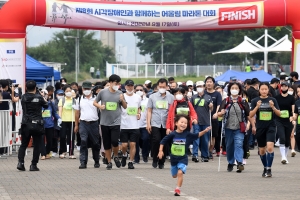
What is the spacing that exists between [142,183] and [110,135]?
10.6ft

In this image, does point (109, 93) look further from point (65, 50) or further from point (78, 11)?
point (65, 50)

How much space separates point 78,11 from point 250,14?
5.12m

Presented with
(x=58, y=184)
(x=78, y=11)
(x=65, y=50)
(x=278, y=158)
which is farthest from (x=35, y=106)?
(x=65, y=50)

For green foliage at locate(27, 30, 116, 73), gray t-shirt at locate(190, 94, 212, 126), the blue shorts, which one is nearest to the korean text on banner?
gray t-shirt at locate(190, 94, 212, 126)

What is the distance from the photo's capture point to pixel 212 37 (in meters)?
107

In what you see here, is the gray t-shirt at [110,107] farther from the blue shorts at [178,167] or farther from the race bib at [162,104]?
the blue shorts at [178,167]

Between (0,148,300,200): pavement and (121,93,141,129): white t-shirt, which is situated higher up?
(121,93,141,129): white t-shirt

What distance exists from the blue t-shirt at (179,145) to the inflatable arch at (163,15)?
1235 centimetres

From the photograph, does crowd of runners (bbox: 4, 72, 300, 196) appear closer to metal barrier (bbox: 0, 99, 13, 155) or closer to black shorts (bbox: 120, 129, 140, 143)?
black shorts (bbox: 120, 129, 140, 143)

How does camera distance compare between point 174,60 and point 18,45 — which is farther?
point 174,60

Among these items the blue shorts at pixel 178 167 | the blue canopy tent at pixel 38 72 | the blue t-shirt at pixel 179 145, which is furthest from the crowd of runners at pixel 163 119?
the blue canopy tent at pixel 38 72

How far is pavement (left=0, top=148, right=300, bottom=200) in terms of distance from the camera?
504 inches

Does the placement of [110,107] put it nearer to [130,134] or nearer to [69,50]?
[130,134]

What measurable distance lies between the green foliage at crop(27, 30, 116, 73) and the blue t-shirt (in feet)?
283
